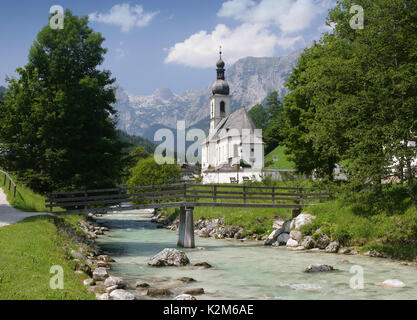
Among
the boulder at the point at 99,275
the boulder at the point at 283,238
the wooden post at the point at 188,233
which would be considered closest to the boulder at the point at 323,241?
the boulder at the point at 283,238

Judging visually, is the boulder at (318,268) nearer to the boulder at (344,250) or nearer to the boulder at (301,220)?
the boulder at (344,250)

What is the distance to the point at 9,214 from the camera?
20.3 meters

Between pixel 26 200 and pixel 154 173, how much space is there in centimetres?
4417

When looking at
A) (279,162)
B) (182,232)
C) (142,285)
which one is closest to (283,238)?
(182,232)

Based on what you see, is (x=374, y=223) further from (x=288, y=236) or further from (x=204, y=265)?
(x=204, y=265)

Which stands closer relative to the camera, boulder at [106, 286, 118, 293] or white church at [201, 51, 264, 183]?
boulder at [106, 286, 118, 293]

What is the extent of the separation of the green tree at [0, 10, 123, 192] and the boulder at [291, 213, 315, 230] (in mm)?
12319

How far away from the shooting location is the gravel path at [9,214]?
18016mm

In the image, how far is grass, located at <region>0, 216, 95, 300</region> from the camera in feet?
27.2

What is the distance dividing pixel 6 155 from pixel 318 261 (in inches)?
746

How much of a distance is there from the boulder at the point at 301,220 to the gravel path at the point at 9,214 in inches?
594

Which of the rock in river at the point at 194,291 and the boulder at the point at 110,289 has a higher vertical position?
the boulder at the point at 110,289

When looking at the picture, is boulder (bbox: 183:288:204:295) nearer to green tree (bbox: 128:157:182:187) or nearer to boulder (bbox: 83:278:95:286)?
boulder (bbox: 83:278:95:286)
